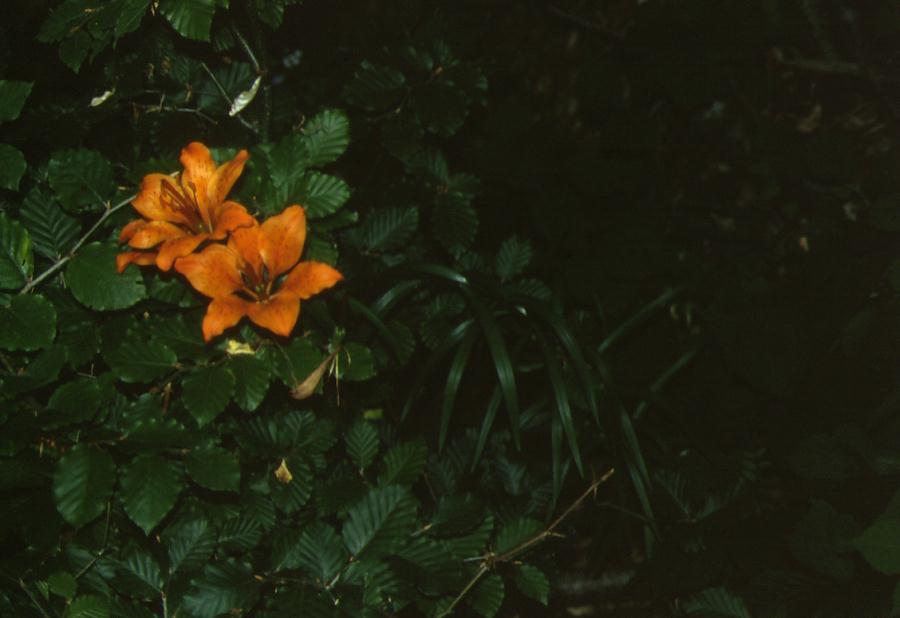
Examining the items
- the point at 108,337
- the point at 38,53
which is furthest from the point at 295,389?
the point at 38,53

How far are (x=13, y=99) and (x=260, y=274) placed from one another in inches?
18.2

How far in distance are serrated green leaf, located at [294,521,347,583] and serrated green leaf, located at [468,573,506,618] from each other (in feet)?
0.87

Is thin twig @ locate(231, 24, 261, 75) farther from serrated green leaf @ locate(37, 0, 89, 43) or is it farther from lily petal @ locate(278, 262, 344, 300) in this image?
lily petal @ locate(278, 262, 344, 300)

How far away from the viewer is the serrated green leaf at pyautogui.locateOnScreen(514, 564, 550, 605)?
61.3 inches

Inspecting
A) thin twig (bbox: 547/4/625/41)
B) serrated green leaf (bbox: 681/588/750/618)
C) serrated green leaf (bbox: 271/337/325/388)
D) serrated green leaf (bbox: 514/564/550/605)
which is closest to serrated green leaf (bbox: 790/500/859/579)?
serrated green leaf (bbox: 681/588/750/618)

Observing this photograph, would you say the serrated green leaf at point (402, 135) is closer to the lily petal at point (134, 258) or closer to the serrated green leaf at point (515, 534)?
the lily petal at point (134, 258)

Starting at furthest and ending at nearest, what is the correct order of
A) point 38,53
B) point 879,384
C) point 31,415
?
point 879,384 → point 38,53 → point 31,415

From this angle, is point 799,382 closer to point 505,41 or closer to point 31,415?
point 505,41

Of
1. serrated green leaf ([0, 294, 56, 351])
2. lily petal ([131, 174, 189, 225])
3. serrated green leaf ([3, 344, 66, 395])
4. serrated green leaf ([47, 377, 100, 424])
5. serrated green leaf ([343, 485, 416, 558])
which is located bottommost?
serrated green leaf ([343, 485, 416, 558])

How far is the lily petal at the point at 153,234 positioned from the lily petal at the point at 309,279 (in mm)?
194

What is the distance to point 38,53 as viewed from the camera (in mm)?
1745

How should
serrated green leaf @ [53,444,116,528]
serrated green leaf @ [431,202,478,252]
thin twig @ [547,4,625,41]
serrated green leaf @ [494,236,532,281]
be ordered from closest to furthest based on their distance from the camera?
1. serrated green leaf @ [53,444,116,528]
2. serrated green leaf @ [431,202,478,252]
3. serrated green leaf @ [494,236,532,281]
4. thin twig @ [547,4,625,41]

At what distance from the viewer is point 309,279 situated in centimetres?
138

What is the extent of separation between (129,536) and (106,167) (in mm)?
630
